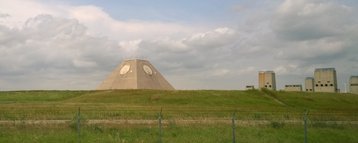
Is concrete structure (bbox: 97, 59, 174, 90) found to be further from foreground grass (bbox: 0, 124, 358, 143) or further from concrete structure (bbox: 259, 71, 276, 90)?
foreground grass (bbox: 0, 124, 358, 143)

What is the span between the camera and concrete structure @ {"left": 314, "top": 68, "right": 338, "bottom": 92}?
14175 centimetres

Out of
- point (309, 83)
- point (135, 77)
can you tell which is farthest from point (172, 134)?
point (309, 83)

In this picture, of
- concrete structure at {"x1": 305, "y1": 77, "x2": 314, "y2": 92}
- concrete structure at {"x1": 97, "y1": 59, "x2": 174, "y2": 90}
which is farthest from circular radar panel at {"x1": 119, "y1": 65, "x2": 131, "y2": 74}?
concrete structure at {"x1": 305, "y1": 77, "x2": 314, "y2": 92}

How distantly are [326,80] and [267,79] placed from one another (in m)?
19.0

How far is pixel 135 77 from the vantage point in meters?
123

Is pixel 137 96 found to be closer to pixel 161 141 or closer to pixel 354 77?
pixel 161 141

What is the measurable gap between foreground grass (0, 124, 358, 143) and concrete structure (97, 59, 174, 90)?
294 ft

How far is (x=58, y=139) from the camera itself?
81.1 ft

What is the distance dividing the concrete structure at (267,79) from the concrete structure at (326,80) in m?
15.7

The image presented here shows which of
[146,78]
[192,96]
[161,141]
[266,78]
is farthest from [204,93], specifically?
[161,141]

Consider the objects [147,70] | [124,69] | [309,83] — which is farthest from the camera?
[309,83]

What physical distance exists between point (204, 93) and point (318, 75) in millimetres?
61823

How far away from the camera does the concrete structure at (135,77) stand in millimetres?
122625

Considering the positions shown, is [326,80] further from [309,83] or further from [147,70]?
[147,70]
